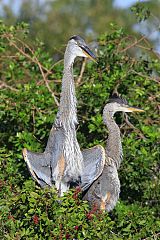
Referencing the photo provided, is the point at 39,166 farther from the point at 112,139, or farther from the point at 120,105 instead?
the point at 120,105

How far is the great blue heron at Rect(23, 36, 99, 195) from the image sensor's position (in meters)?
6.20

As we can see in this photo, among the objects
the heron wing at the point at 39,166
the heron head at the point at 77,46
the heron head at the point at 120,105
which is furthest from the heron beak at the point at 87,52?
the heron wing at the point at 39,166

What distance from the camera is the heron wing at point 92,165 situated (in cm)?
626

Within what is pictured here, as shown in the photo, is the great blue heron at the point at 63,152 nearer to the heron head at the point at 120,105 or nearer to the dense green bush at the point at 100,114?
the dense green bush at the point at 100,114

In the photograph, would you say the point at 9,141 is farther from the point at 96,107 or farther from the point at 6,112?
the point at 96,107

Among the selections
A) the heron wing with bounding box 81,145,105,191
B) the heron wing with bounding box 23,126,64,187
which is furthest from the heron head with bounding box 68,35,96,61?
the heron wing with bounding box 81,145,105,191

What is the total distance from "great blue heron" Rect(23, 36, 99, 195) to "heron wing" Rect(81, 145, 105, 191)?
3cm

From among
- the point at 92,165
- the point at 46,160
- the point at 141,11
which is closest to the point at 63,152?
the point at 46,160

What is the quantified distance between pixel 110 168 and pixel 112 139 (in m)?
0.37

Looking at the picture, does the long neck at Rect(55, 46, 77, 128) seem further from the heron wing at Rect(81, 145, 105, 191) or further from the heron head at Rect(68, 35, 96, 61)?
the heron wing at Rect(81, 145, 105, 191)

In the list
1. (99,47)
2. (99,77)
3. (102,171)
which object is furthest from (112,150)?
(99,47)

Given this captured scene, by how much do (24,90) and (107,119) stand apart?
3.22 feet

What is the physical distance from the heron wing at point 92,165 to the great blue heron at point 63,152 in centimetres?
3

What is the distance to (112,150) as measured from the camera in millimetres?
6594
